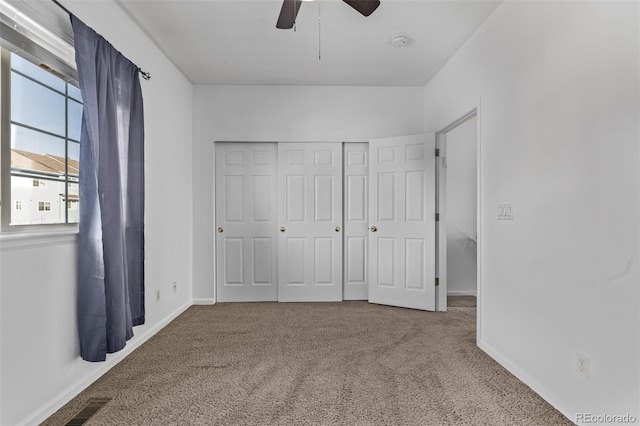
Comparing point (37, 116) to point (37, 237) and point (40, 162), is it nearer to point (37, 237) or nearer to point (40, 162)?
point (40, 162)

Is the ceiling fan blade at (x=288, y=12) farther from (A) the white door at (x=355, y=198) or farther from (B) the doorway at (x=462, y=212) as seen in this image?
(B) the doorway at (x=462, y=212)

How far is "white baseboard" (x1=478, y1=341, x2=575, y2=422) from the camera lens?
1939mm

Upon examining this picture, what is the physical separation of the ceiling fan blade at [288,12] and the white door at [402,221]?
218 cm

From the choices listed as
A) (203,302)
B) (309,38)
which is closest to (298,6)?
(309,38)

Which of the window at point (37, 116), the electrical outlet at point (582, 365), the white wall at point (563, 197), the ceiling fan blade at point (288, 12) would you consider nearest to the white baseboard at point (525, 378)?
the white wall at point (563, 197)

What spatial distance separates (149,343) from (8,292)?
147cm

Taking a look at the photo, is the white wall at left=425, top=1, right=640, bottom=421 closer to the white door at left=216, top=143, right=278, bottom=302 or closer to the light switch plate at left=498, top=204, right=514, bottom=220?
the light switch plate at left=498, top=204, right=514, bottom=220

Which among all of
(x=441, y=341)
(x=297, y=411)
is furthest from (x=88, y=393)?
(x=441, y=341)

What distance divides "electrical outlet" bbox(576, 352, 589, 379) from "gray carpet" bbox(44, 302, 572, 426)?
292mm

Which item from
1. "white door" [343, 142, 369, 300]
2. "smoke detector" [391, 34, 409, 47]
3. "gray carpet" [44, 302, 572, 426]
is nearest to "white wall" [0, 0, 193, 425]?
"gray carpet" [44, 302, 572, 426]

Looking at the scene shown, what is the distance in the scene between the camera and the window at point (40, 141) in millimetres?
1748

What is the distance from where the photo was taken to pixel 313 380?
Result: 87.9 inches

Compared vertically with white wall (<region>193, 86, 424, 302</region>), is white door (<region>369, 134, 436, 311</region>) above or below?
below

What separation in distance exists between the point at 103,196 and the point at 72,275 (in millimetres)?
500
